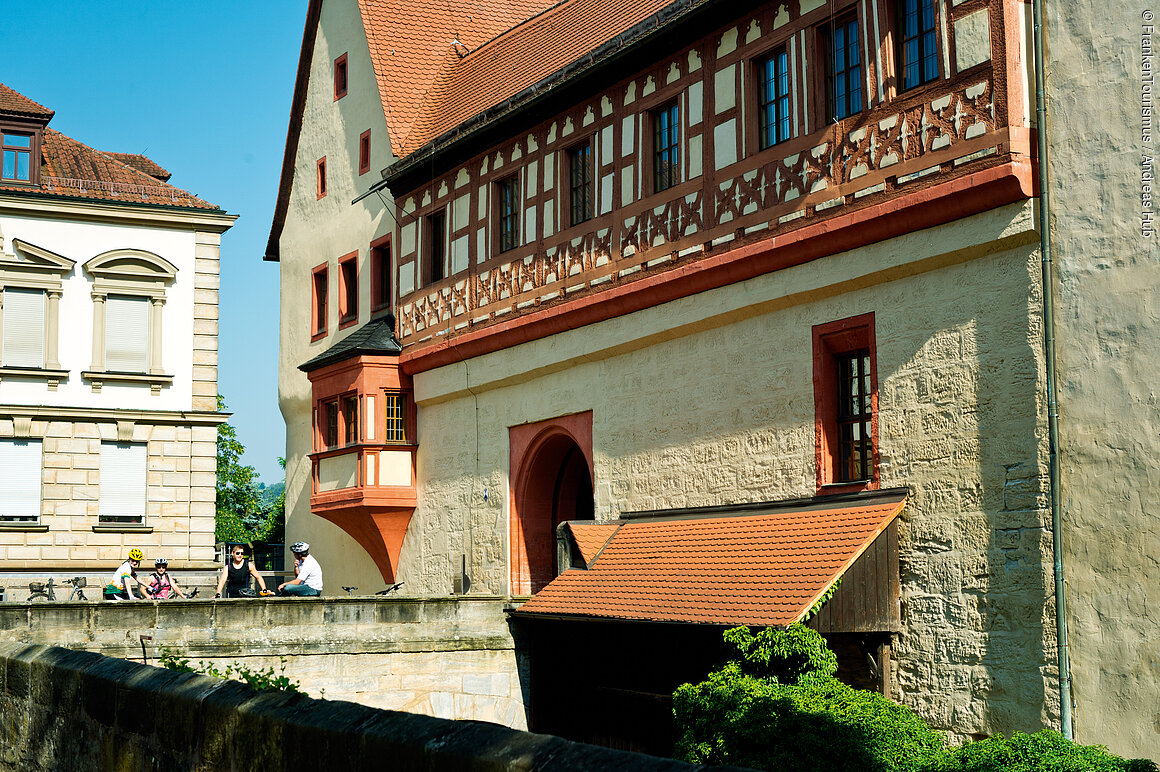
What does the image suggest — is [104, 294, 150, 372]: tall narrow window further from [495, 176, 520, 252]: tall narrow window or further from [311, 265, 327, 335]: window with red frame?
[495, 176, 520, 252]: tall narrow window

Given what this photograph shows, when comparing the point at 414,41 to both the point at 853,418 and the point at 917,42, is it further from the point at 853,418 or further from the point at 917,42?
Answer: the point at 853,418

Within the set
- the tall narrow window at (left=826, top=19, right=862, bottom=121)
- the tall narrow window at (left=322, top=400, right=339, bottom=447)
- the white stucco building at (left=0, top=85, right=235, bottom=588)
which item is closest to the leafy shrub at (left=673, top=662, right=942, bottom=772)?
the tall narrow window at (left=826, top=19, right=862, bottom=121)

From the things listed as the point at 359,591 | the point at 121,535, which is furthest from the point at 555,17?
the point at 121,535

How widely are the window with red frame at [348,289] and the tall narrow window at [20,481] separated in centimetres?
682

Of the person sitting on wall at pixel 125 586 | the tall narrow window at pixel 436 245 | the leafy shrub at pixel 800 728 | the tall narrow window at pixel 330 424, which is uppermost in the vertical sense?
the tall narrow window at pixel 436 245

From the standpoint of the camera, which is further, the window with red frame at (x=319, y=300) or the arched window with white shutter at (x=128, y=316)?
Answer: the window with red frame at (x=319, y=300)

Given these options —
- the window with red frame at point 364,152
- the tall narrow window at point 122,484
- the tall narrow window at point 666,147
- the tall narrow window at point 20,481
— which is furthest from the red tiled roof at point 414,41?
the tall narrow window at point 20,481

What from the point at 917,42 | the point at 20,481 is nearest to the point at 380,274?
the point at 20,481

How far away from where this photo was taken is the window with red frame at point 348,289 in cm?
2789

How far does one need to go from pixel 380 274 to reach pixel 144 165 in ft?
32.4

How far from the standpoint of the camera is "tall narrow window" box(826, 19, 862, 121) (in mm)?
15727

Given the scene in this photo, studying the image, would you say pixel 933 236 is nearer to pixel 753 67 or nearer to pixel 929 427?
pixel 929 427

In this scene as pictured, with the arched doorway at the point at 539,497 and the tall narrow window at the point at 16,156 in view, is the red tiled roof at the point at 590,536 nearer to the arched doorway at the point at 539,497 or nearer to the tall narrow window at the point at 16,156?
the arched doorway at the point at 539,497

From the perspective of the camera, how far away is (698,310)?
58.9 ft
